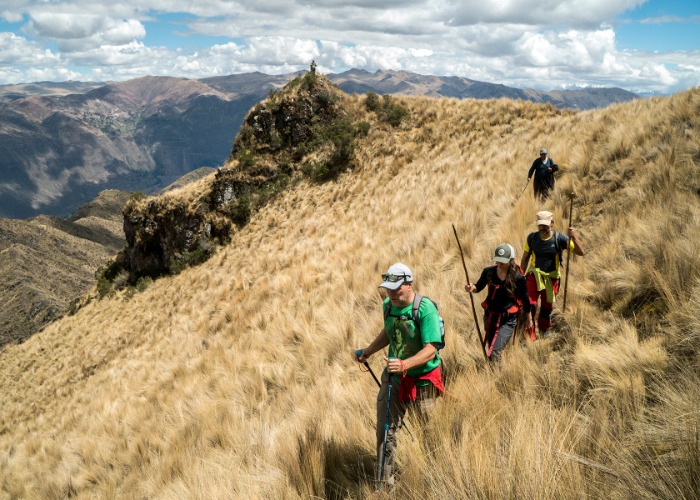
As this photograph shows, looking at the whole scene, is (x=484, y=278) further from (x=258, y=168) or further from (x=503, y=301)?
(x=258, y=168)

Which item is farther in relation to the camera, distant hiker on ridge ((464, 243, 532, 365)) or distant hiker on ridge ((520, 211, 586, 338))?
distant hiker on ridge ((520, 211, 586, 338))

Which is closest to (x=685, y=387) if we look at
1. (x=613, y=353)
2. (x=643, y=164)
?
(x=613, y=353)

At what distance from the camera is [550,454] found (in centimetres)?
224

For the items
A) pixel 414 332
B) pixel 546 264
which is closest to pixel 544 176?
pixel 546 264

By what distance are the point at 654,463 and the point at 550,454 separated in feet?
1.54

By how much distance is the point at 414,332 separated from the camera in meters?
3.22

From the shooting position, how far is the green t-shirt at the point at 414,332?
125 inches

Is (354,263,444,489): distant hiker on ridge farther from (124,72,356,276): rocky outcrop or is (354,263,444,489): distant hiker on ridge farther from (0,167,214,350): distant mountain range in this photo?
(0,167,214,350): distant mountain range

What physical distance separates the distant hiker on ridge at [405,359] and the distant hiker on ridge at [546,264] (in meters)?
2.24

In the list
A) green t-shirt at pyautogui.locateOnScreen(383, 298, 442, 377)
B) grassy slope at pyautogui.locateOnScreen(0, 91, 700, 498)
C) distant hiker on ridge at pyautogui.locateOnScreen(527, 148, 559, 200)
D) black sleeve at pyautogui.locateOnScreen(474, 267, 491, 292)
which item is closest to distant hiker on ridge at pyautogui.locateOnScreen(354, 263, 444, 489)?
green t-shirt at pyautogui.locateOnScreen(383, 298, 442, 377)

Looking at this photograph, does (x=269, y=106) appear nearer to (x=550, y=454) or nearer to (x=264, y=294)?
(x=264, y=294)

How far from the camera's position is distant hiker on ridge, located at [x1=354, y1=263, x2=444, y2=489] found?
3.11m

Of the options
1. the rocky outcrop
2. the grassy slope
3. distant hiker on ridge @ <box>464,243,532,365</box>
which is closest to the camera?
the grassy slope

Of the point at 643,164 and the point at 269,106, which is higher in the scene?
the point at 269,106
